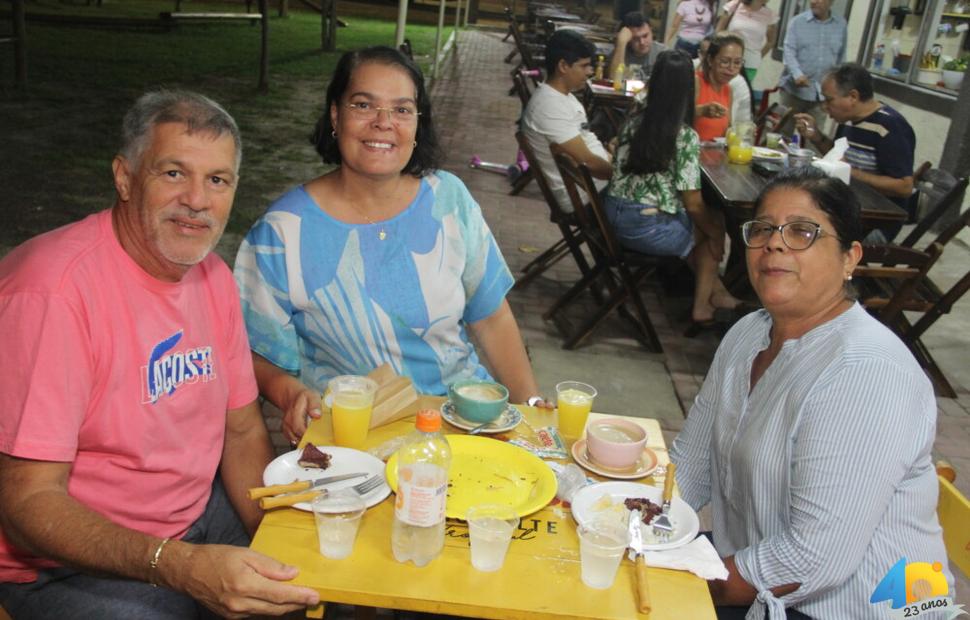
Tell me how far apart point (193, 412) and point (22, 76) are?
34.6 feet

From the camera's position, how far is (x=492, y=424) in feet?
7.51

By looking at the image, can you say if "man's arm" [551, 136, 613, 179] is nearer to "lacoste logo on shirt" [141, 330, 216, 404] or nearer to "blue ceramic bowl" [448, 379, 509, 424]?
"blue ceramic bowl" [448, 379, 509, 424]

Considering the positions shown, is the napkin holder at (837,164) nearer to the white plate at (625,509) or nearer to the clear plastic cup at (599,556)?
the white plate at (625,509)

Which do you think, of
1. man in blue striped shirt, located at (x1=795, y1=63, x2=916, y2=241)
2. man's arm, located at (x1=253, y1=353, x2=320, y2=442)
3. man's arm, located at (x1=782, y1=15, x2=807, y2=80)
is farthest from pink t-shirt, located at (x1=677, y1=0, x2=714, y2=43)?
man's arm, located at (x1=253, y1=353, x2=320, y2=442)

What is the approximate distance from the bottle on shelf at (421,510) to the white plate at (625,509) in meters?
0.33

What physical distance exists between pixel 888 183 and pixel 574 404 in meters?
4.14

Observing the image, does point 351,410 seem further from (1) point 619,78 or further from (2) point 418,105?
(1) point 619,78

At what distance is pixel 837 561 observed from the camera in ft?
6.32

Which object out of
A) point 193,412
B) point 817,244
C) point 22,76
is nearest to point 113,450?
point 193,412

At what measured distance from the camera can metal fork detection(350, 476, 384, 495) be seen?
6.30 feet

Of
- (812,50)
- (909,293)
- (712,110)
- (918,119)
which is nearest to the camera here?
(909,293)

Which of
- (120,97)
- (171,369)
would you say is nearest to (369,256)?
(171,369)

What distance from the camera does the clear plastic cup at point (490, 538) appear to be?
1.70m

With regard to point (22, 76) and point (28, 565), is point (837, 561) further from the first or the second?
point (22, 76)
